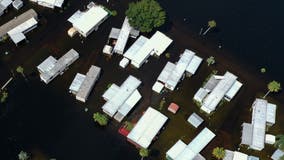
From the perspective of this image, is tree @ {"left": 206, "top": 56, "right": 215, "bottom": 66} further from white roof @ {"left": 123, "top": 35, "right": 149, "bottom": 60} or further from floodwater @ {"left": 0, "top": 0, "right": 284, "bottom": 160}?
white roof @ {"left": 123, "top": 35, "right": 149, "bottom": 60}

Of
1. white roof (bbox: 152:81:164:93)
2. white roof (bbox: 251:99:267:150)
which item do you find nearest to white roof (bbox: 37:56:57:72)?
white roof (bbox: 152:81:164:93)

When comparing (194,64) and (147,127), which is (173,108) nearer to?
(147,127)

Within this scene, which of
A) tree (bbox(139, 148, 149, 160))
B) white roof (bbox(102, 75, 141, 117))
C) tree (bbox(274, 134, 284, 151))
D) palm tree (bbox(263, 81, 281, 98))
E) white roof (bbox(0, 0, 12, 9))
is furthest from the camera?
white roof (bbox(0, 0, 12, 9))

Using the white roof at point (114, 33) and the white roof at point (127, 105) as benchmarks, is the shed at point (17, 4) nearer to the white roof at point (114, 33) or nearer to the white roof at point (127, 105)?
the white roof at point (114, 33)

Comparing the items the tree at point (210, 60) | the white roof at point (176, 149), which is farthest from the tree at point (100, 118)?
the tree at point (210, 60)

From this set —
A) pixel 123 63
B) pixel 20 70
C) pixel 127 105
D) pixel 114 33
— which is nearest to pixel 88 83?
pixel 123 63

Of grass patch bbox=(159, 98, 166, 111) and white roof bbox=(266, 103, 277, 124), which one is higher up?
white roof bbox=(266, 103, 277, 124)
